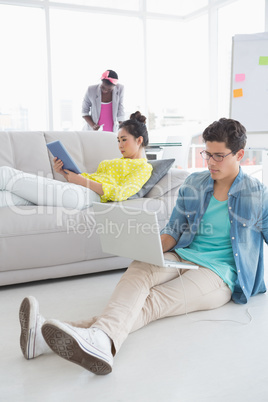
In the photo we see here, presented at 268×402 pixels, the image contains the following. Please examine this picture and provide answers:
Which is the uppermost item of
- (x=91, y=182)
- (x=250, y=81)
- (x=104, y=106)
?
(x=250, y=81)

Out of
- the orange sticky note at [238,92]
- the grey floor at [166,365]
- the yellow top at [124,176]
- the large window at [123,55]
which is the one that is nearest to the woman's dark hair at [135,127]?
the yellow top at [124,176]

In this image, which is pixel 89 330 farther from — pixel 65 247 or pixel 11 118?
pixel 11 118

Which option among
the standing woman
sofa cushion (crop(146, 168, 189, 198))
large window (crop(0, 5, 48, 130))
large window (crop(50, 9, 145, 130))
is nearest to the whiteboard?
sofa cushion (crop(146, 168, 189, 198))

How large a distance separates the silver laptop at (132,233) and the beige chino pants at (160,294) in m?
0.08

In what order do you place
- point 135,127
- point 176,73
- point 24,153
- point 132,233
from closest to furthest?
point 132,233 → point 135,127 → point 24,153 → point 176,73

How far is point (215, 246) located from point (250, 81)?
208cm

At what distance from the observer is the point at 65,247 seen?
2223 millimetres

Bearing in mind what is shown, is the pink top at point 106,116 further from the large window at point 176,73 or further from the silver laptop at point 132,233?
the silver laptop at point 132,233

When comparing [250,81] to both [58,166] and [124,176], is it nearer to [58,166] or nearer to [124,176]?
[124,176]

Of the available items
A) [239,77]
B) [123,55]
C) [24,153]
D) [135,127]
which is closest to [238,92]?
[239,77]

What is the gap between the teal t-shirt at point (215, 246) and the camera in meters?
1.79

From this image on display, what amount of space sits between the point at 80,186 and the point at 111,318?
45.6 inches

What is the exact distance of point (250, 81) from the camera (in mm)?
3459

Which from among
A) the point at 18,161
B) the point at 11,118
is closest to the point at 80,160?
the point at 18,161
